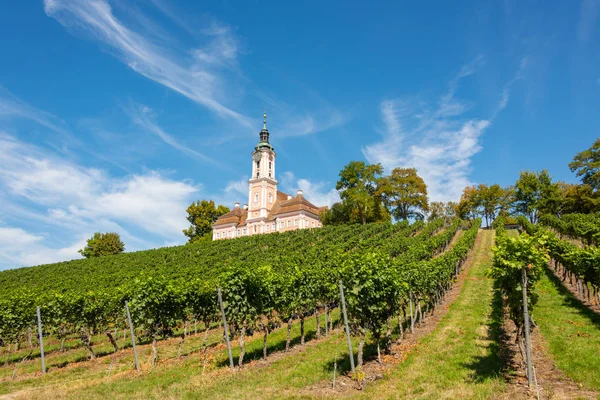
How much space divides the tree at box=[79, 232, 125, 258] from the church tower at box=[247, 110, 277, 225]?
32.9 metres

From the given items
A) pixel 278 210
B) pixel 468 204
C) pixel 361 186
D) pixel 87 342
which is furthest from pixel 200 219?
pixel 87 342

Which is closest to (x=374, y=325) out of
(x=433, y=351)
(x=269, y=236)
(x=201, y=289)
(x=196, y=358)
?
(x=433, y=351)

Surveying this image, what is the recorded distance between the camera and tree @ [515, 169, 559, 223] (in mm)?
69375

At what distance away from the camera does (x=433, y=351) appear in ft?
41.4

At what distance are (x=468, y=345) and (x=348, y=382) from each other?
5.27 m

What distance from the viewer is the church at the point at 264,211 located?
84938mm

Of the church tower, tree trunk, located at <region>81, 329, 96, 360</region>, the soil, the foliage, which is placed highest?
the church tower

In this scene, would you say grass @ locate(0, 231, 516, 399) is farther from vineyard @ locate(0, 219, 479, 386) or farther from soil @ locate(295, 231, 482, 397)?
vineyard @ locate(0, 219, 479, 386)

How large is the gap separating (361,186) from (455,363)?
6018 cm

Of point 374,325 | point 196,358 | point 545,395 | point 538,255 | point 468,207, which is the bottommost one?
point 196,358

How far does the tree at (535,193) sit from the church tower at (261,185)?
54862 millimetres

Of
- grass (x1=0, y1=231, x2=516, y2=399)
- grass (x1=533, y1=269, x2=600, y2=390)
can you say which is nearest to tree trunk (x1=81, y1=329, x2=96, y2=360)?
grass (x1=0, y1=231, x2=516, y2=399)

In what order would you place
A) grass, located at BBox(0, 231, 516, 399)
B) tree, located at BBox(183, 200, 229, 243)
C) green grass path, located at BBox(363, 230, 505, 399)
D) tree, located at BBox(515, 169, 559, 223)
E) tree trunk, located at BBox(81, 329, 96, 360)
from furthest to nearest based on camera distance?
tree, located at BBox(183, 200, 229, 243), tree, located at BBox(515, 169, 559, 223), tree trunk, located at BBox(81, 329, 96, 360), grass, located at BBox(0, 231, 516, 399), green grass path, located at BBox(363, 230, 505, 399)

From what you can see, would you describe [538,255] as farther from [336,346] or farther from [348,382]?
[336,346]
